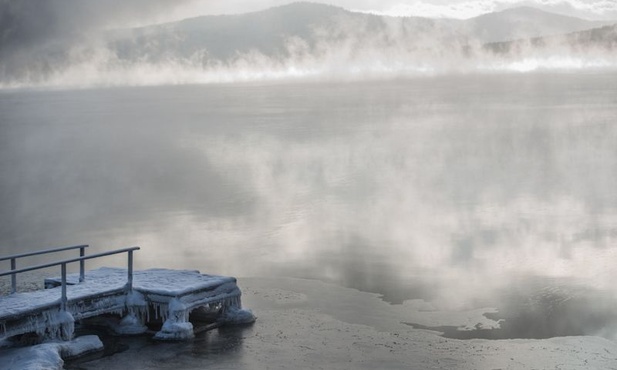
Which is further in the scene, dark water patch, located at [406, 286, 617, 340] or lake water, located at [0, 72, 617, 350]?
lake water, located at [0, 72, 617, 350]

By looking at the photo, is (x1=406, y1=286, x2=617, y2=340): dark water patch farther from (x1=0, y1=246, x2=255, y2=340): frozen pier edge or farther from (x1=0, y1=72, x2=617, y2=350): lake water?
(x1=0, y1=246, x2=255, y2=340): frozen pier edge

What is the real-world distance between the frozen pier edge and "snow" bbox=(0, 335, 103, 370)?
27 centimetres

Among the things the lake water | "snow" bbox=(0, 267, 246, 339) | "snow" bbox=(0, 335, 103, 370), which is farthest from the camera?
the lake water

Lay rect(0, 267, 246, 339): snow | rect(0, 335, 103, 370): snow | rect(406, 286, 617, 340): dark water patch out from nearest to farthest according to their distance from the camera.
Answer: rect(0, 335, 103, 370): snow → rect(0, 267, 246, 339): snow → rect(406, 286, 617, 340): dark water patch

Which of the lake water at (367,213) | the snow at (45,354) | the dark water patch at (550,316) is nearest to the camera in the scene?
the snow at (45,354)

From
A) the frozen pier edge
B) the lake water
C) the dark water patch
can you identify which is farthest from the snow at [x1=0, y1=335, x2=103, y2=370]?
the lake water

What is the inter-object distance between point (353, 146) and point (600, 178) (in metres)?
27.4

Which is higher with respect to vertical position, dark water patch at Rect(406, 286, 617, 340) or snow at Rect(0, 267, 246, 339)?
snow at Rect(0, 267, 246, 339)

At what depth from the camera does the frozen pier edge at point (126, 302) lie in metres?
16.3

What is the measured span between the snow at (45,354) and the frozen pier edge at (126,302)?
0.90 ft

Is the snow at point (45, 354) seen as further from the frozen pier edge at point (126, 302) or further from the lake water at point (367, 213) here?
the lake water at point (367, 213)

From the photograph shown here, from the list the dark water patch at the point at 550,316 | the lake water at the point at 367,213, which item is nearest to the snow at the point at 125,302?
the dark water patch at the point at 550,316

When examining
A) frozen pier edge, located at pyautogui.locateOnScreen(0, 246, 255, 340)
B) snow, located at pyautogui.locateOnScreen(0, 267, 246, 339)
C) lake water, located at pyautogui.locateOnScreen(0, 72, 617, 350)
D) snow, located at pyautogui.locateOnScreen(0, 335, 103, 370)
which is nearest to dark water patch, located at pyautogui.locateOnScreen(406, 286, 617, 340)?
lake water, located at pyautogui.locateOnScreen(0, 72, 617, 350)

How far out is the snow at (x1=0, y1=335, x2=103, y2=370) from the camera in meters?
15.2
